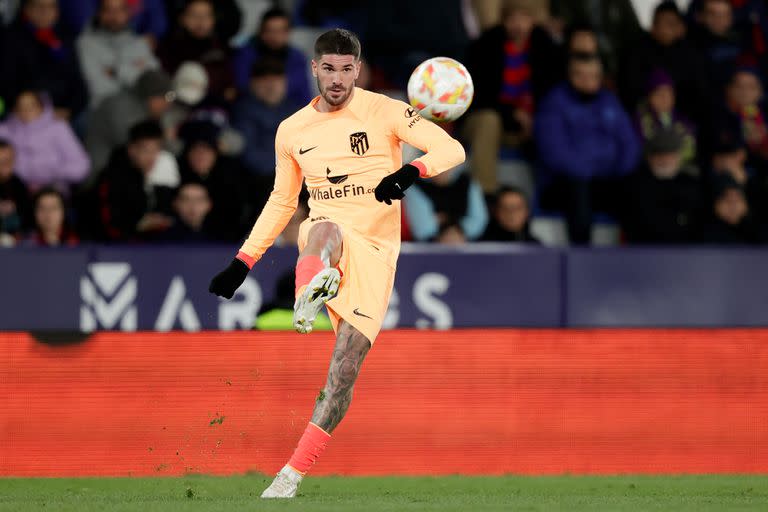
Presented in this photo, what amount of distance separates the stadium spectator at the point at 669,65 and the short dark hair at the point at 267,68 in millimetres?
3410

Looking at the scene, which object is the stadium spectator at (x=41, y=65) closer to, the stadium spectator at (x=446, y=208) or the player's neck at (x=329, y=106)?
the stadium spectator at (x=446, y=208)

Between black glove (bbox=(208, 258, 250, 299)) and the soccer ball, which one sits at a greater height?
the soccer ball

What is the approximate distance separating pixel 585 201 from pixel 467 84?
5.32 m

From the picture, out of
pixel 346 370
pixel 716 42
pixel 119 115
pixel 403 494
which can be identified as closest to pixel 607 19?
pixel 716 42

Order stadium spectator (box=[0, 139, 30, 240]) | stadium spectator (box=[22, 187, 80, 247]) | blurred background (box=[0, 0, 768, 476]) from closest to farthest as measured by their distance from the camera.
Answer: blurred background (box=[0, 0, 768, 476]) < stadium spectator (box=[22, 187, 80, 247]) < stadium spectator (box=[0, 139, 30, 240])

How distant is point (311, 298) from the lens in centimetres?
780

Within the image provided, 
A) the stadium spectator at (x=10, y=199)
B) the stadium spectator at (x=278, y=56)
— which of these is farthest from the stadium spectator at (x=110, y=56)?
the stadium spectator at (x=10, y=199)

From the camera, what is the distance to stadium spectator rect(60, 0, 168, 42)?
555 inches

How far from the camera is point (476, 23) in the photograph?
1507 cm

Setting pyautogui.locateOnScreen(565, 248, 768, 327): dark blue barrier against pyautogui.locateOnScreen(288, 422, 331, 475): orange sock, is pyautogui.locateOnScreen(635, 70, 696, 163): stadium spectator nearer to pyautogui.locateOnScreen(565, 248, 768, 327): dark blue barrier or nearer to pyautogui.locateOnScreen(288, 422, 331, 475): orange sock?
pyautogui.locateOnScreen(565, 248, 768, 327): dark blue barrier

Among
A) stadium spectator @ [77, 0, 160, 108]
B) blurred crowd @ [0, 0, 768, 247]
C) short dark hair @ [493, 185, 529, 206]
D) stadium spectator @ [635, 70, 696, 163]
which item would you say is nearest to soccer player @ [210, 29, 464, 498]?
blurred crowd @ [0, 0, 768, 247]

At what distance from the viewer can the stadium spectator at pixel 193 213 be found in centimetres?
1219

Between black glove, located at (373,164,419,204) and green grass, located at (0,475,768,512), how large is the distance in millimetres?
1539

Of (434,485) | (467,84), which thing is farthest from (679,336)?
(467,84)
